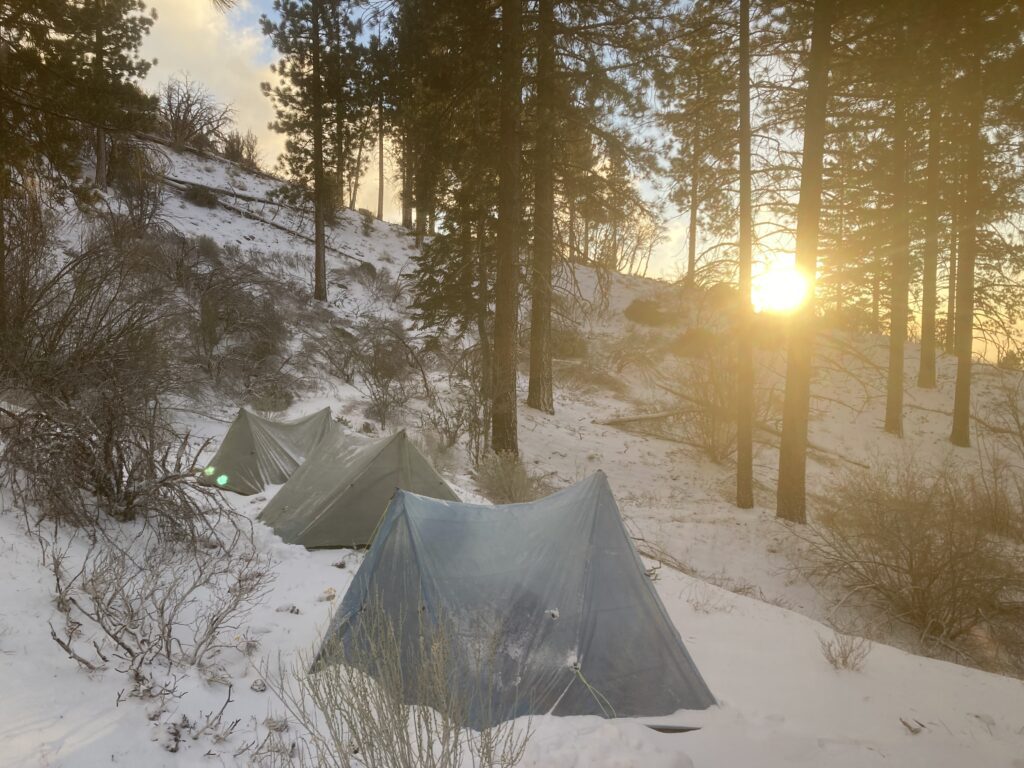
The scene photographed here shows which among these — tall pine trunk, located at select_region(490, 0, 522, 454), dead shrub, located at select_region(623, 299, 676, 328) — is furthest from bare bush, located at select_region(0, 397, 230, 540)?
dead shrub, located at select_region(623, 299, 676, 328)

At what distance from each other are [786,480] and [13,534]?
379 inches

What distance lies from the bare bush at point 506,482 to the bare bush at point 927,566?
4.16 meters

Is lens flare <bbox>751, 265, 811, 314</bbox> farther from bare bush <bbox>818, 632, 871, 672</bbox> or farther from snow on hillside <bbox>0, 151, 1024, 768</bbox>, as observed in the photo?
bare bush <bbox>818, 632, 871, 672</bbox>

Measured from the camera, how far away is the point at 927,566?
6328 millimetres

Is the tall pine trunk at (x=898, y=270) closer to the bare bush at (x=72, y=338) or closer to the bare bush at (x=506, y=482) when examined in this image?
the bare bush at (x=506, y=482)

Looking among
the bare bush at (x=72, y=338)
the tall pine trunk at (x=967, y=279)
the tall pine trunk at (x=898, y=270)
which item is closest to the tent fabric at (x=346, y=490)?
the bare bush at (x=72, y=338)

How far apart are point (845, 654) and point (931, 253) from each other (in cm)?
1512

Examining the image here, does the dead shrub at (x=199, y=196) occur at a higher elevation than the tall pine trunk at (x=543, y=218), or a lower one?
higher

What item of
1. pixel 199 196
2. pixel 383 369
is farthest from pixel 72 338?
pixel 199 196

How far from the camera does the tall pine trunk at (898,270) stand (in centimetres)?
1288

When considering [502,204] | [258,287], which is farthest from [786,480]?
[258,287]

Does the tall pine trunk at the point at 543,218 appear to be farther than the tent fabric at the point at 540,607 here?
Yes

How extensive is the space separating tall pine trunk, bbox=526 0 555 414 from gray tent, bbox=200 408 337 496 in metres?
5.32

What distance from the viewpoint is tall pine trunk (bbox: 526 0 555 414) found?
975 cm
